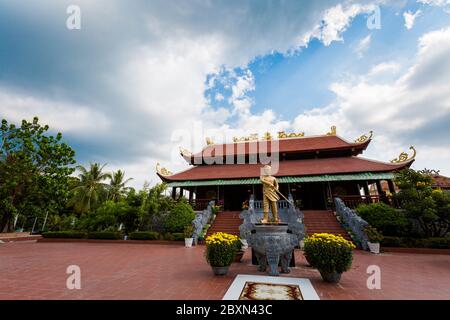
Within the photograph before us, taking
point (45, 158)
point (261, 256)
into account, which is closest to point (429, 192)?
A: point (261, 256)

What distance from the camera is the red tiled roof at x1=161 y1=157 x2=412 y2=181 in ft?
46.5

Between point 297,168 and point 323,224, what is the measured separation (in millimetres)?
5503

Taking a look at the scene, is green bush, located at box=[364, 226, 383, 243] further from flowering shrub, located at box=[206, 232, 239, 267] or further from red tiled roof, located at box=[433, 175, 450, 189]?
red tiled roof, located at box=[433, 175, 450, 189]

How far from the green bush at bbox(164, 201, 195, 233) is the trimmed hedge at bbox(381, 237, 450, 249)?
34.6ft

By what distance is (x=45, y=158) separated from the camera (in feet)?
49.2

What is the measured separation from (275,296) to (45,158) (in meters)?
18.6

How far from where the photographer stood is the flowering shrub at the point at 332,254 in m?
4.51

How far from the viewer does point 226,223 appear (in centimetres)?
1328

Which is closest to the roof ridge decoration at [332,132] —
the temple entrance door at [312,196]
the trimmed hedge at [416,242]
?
the temple entrance door at [312,196]

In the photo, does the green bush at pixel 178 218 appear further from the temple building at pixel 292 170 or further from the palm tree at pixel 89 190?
the palm tree at pixel 89 190

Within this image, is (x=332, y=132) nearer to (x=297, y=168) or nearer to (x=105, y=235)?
(x=297, y=168)

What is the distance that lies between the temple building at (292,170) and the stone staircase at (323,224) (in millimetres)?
1646
